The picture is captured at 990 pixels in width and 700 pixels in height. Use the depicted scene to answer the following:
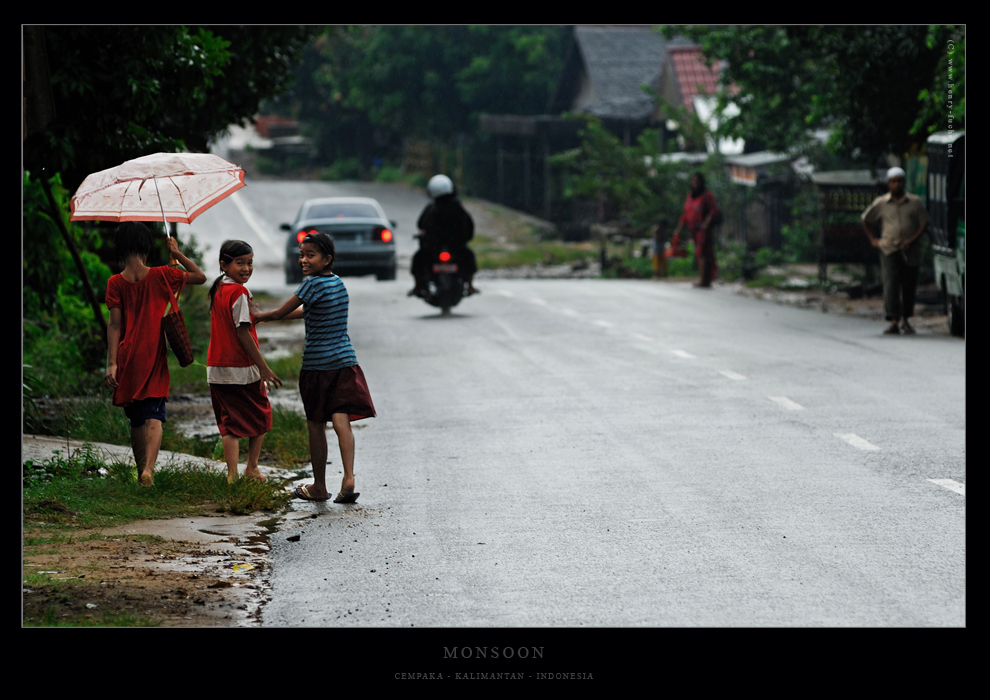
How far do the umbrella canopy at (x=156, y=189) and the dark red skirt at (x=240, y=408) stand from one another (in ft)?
3.28

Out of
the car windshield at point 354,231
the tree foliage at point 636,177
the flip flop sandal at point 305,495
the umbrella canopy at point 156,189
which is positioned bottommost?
the flip flop sandal at point 305,495

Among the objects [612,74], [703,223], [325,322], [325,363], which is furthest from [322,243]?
[612,74]

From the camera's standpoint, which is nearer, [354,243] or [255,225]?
[354,243]

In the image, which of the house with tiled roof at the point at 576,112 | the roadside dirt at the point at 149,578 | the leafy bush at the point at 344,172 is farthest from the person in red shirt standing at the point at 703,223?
the leafy bush at the point at 344,172

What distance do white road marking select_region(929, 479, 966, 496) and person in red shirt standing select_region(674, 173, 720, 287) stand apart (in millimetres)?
15713

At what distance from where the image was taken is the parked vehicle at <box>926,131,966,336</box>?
1412 cm

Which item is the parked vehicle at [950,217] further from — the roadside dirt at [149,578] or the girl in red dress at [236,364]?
the roadside dirt at [149,578]

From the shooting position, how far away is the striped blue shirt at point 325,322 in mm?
6871

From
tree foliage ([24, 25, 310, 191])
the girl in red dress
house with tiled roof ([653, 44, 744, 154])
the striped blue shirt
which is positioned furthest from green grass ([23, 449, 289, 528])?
house with tiled roof ([653, 44, 744, 154])

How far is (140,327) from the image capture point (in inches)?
282

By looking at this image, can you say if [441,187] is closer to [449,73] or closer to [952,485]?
[952,485]

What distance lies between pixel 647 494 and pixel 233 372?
244cm
